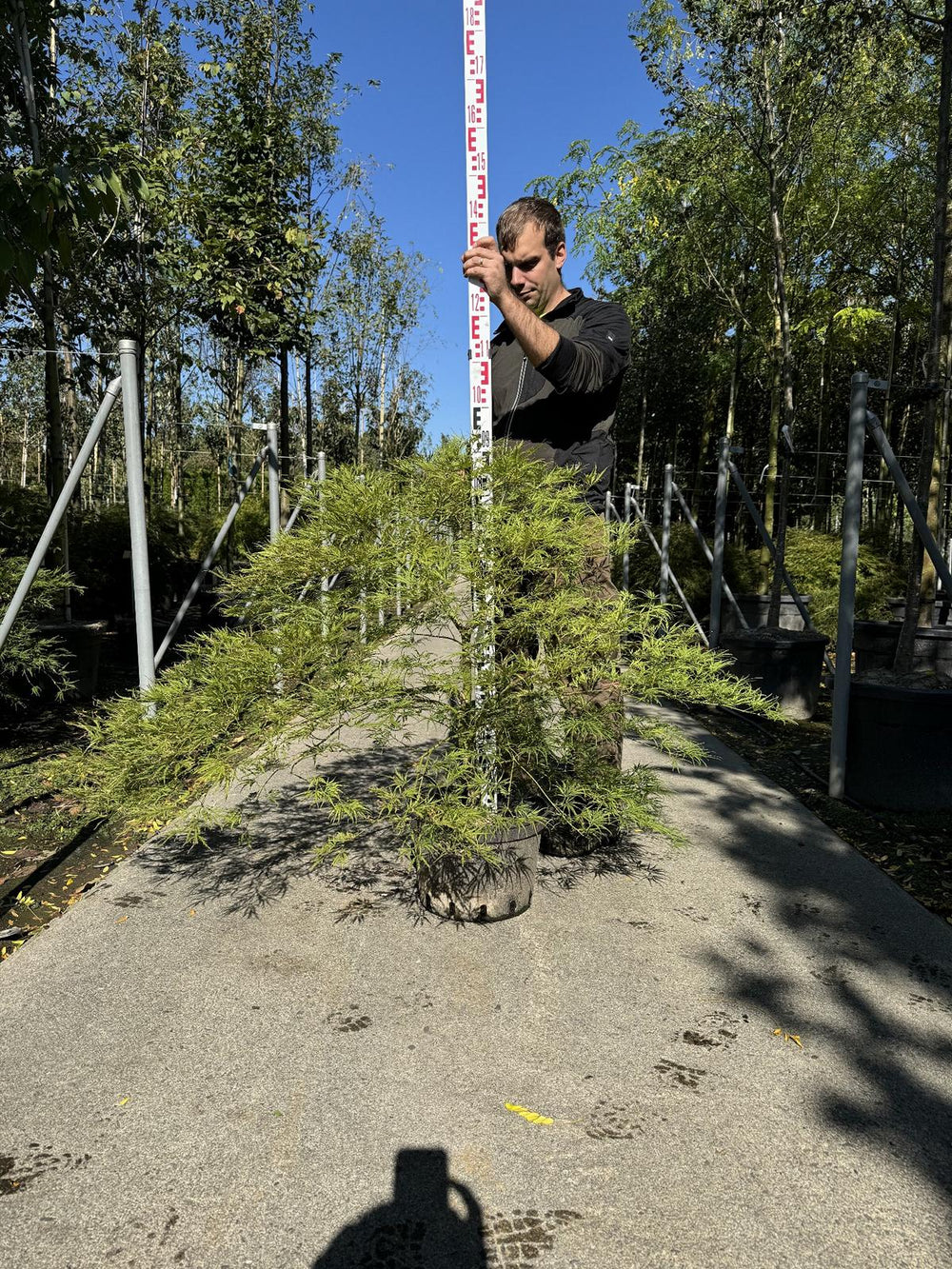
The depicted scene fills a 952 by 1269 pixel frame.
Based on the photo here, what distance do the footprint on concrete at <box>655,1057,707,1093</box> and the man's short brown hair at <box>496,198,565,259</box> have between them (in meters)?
2.47

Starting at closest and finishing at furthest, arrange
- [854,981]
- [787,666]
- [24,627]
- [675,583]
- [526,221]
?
[854,981] → [526,221] → [24,627] → [787,666] → [675,583]

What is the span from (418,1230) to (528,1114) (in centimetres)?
37

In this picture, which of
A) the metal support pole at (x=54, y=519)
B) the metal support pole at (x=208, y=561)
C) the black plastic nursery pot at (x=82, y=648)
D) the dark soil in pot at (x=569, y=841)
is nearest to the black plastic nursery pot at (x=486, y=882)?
the dark soil in pot at (x=569, y=841)

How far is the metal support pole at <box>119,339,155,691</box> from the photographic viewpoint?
121 inches

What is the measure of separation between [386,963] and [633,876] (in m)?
1.10

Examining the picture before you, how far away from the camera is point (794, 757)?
5.04 meters

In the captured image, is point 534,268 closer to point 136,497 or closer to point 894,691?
point 136,497

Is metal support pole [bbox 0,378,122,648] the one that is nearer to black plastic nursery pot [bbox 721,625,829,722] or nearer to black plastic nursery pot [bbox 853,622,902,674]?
black plastic nursery pot [bbox 721,625,829,722]

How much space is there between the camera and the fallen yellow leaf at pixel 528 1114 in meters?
1.68

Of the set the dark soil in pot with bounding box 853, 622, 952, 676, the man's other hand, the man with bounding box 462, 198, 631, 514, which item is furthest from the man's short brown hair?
the dark soil in pot with bounding box 853, 622, 952, 676

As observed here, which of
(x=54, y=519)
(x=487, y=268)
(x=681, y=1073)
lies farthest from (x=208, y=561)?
(x=681, y=1073)

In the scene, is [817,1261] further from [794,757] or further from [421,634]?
[794,757]

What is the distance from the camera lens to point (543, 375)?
8.39ft

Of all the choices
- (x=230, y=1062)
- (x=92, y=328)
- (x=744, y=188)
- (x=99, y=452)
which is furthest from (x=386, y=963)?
(x=99, y=452)
